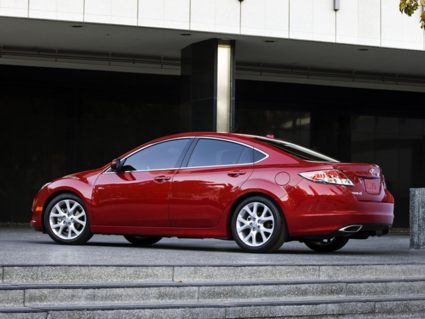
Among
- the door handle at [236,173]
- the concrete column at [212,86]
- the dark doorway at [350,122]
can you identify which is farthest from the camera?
the dark doorway at [350,122]

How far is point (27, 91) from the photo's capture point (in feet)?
77.3

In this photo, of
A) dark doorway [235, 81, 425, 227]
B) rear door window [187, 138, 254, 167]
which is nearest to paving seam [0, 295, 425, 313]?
rear door window [187, 138, 254, 167]

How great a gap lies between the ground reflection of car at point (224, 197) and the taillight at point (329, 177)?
0.01m

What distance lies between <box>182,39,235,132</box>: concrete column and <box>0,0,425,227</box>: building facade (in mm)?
29

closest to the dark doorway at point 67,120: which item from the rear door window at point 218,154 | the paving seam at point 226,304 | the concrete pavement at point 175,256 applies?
the concrete pavement at point 175,256

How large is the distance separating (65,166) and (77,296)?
16106mm

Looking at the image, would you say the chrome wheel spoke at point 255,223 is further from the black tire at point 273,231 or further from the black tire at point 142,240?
the black tire at point 142,240

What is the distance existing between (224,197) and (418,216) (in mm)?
3344

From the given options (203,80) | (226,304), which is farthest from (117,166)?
(203,80)

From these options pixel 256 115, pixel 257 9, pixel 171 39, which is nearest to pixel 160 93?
pixel 256 115

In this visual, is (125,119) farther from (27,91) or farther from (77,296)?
(77,296)

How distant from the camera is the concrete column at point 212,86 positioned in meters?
19.8

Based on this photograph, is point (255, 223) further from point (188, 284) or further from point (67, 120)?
point (67, 120)

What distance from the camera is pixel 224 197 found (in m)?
11.4
